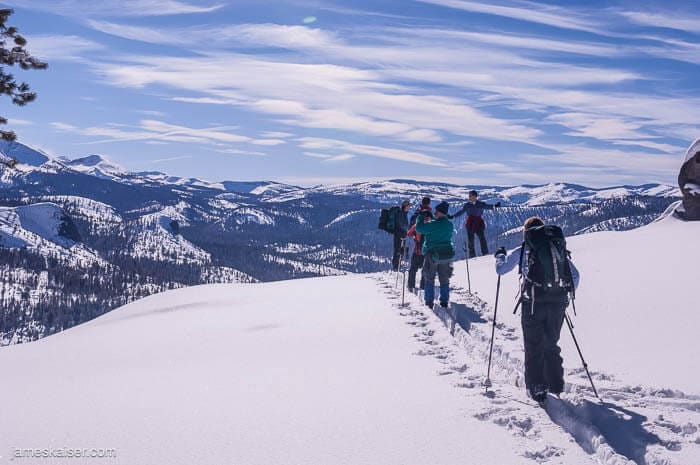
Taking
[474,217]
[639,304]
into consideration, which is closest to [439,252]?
[639,304]

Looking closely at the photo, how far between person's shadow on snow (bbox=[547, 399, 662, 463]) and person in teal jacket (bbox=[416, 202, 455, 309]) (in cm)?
739

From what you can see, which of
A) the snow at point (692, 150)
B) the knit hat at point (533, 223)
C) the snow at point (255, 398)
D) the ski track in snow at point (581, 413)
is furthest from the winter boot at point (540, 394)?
the snow at point (692, 150)

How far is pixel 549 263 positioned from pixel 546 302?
0.64 meters

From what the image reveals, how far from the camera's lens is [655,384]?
7.91 metres

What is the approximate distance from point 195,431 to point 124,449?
89cm

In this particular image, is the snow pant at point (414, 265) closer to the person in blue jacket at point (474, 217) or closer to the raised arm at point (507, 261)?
the person in blue jacket at point (474, 217)

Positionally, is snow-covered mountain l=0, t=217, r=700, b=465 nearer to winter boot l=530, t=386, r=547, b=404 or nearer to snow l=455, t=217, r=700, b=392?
snow l=455, t=217, r=700, b=392

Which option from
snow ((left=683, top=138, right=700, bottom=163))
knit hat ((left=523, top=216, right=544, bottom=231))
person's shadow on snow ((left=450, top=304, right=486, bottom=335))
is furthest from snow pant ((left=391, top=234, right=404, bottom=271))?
snow ((left=683, top=138, right=700, bottom=163))

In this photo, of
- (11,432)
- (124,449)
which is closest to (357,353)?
(124,449)

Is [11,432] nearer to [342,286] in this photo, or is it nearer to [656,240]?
[342,286]

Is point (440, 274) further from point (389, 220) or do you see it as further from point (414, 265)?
point (389, 220)

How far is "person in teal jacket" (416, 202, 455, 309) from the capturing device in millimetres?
14602

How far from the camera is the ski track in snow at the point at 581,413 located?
5.95 m

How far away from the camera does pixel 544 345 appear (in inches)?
312
